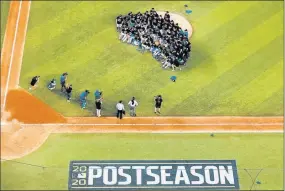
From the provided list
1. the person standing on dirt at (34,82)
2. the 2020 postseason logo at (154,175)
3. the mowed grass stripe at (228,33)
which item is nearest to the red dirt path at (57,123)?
the person standing on dirt at (34,82)

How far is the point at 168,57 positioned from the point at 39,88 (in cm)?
815

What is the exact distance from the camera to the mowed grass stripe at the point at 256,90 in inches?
1190

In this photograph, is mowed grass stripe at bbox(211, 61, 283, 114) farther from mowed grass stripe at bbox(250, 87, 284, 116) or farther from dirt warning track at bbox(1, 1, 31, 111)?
dirt warning track at bbox(1, 1, 31, 111)

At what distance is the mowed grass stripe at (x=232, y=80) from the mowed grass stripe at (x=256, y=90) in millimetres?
276

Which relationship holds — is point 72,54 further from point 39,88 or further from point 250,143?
point 250,143

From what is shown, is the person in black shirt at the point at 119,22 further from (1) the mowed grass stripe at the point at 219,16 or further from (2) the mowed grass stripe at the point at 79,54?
(1) the mowed grass stripe at the point at 219,16

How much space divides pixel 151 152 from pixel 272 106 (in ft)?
26.6

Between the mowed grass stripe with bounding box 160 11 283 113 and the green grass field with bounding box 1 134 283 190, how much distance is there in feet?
10.3

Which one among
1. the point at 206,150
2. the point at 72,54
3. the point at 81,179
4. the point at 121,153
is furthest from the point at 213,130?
the point at 72,54

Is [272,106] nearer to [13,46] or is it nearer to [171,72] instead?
[171,72]

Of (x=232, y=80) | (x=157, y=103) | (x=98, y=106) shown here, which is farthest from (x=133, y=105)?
(x=232, y=80)

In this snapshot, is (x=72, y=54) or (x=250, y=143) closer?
(x=250, y=143)

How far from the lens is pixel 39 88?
3059 centimetres

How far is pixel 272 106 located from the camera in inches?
1194
